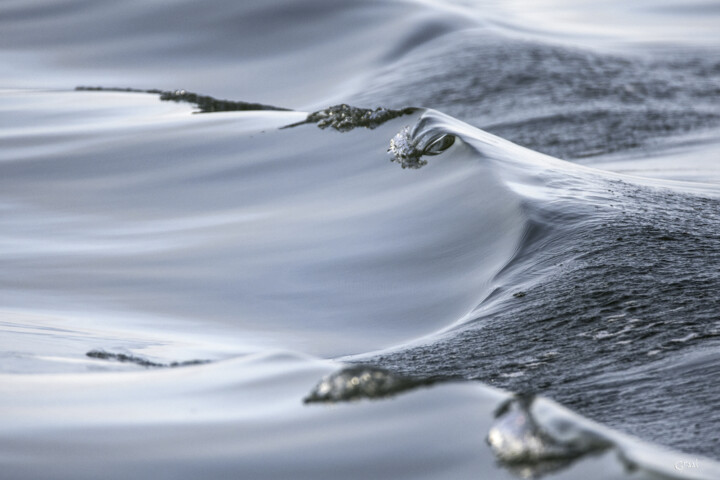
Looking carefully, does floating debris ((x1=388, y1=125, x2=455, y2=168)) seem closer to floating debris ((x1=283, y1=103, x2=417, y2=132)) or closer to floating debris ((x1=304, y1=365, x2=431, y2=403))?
floating debris ((x1=283, y1=103, x2=417, y2=132))

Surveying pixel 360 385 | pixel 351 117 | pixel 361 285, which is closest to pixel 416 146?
pixel 351 117

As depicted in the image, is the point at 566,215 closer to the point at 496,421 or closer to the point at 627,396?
the point at 627,396

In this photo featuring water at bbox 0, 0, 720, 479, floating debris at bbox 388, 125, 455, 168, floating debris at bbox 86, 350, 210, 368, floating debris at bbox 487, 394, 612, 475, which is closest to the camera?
floating debris at bbox 487, 394, 612, 475

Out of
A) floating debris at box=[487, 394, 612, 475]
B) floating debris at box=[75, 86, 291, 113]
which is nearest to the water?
floating debris at box=[487, 394, 612, 475]

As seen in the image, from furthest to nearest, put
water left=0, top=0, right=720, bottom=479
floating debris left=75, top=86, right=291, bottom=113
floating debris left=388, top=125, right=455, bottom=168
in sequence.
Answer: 1. floating debris left=75, top=86, right=291, bottom=113
2. floating debris left=388, top=125, right=455, bottom=168
3. water left=0, top=0, right=720, bottom=479

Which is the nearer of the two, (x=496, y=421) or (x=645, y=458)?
(x=645, y=458)

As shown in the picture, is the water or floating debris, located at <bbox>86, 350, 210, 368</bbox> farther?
floating debris, located at <bbox>86, 350, 210, 368</bbox>

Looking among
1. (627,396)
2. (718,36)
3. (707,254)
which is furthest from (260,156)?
(718,36)

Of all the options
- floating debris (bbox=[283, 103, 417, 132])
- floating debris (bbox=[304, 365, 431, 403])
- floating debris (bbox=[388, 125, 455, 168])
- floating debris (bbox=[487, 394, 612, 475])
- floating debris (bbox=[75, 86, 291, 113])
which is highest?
floating debris (bbox=[75, 86, 291, 113])

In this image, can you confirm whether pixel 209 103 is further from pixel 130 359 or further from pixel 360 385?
pixel 360 385
